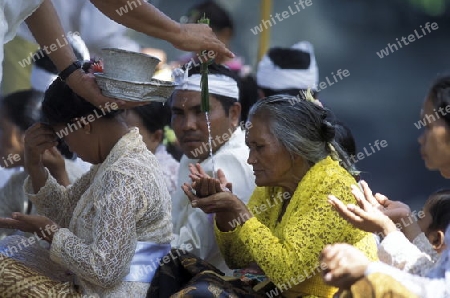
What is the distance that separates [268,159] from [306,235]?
418mm

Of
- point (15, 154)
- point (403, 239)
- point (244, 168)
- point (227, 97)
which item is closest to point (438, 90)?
point (403, 239)

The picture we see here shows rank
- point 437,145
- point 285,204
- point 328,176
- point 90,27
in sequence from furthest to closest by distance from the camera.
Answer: point 90,27
point 285,204
point 328,176
point 437,145

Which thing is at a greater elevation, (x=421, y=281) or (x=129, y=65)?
(x=129, y=65)

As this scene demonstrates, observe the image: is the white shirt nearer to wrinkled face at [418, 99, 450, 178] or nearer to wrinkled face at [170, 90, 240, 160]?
wrinkled face at [170, 90, 240, 160]

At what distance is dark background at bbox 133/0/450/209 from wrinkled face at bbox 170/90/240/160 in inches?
103

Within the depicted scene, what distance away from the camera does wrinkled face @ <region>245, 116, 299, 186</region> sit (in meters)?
3.71

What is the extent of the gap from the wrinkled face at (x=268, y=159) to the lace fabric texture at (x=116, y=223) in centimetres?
41

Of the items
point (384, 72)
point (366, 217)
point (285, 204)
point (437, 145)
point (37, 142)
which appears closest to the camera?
point (366, 217)

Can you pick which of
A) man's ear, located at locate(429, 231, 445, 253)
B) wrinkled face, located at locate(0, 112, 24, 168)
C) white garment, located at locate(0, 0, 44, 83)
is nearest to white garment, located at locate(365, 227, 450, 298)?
man's ear, located at locate(429, 231, 445, 253)

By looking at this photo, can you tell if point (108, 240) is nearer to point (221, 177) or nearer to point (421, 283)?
point (221, 177)

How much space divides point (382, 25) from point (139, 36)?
196cm

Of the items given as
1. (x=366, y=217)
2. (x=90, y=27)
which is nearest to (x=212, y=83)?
(x=90, y=27)

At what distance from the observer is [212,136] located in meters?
4.65

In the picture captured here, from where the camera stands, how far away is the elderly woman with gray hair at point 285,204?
11.3ft
